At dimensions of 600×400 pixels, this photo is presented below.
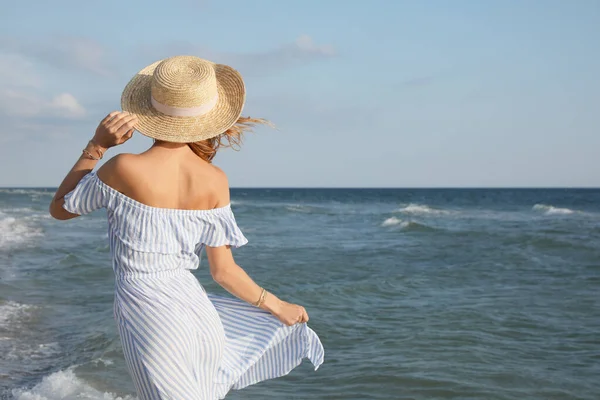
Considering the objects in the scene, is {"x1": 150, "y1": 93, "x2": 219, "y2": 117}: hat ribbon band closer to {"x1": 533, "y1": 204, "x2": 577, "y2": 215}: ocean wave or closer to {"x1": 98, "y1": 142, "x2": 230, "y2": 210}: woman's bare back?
{"x1": 98, "y1": 142, "x2": 230, "y2": 210}: woman's bare back

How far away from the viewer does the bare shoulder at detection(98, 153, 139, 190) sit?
88.7 inches

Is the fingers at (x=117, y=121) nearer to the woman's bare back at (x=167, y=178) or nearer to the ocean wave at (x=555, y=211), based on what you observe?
the woman's bare back at (x=167, y=178)

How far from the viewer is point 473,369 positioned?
6207mm

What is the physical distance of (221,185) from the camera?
→ 7.81ft

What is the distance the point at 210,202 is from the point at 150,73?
54 cm

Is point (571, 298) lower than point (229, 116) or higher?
lower

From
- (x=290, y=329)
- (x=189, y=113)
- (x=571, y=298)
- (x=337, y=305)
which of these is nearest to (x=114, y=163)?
(x=189, y=113)

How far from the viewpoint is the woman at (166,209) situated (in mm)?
2283

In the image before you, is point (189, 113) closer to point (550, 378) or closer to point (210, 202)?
point (210, 202)

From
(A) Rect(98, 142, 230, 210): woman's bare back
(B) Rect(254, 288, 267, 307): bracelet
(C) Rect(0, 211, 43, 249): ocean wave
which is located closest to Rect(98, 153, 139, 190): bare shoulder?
(A) Rect(98, 142, 230, 210): woman's bare back

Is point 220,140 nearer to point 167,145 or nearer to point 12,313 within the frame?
point 167,145

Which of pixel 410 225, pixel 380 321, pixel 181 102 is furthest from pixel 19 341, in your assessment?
pixel 410 225

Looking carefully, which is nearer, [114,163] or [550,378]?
[114,163]

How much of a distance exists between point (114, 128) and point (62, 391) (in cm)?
364
